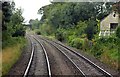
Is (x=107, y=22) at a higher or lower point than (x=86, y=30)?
higher

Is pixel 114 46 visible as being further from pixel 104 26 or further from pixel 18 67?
pixel 104 26

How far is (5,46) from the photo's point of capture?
2983 centimetres

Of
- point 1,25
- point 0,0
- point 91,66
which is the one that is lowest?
point 91,66

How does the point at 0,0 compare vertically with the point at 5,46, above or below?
above

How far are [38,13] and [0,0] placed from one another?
97865 mm

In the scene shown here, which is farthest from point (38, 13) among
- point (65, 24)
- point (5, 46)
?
point (5, 46)

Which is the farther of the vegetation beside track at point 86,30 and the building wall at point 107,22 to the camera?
the building wall at point 107,22

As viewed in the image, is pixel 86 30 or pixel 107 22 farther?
pixel 107 22

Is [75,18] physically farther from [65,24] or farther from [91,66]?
[91,66]

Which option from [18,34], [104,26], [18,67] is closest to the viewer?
[18,67]

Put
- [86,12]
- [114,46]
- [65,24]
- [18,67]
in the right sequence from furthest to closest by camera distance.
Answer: [65,24] < [86,12] < [114,46] < [18,67]

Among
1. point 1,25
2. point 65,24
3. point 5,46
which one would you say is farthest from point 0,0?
point 65,24

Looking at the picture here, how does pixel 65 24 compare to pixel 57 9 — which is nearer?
pixel 65 24

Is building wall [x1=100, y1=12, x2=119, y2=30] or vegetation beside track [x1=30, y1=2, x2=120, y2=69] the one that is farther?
building wall [x1=100, y1=12, x2=119, y2=30]
